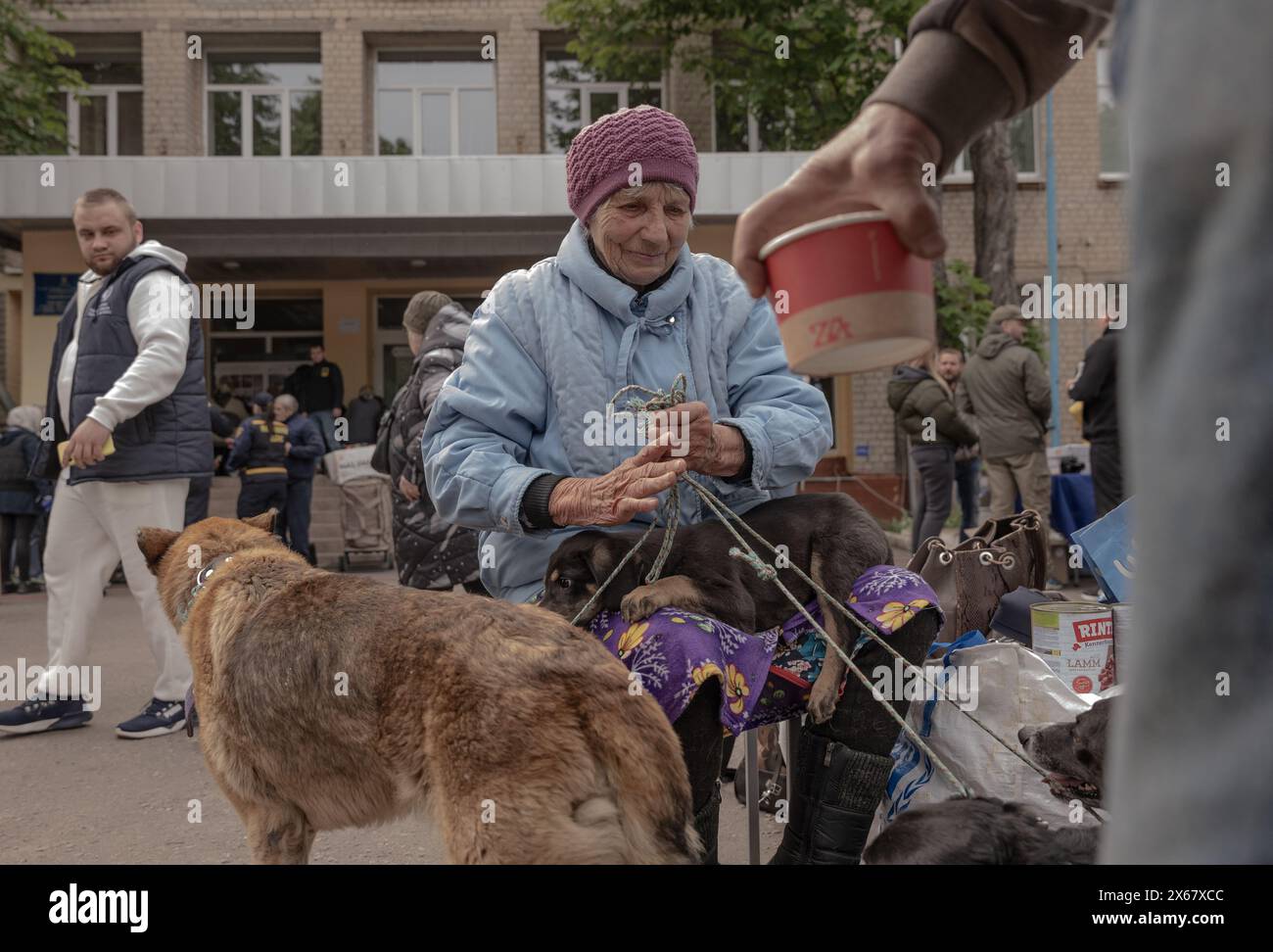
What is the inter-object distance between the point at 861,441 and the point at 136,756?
16.4 meters

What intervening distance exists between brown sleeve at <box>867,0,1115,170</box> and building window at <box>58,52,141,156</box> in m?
23.2

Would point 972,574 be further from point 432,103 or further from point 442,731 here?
point 432,103

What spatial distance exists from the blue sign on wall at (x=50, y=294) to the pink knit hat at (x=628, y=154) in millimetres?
17036

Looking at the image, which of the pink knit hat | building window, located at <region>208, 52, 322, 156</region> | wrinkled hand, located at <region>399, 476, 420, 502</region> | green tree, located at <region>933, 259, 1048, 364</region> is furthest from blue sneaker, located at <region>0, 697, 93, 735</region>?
building window, located at <region>208, 52, 322, 156</region>

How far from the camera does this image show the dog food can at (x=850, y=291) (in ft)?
4.15

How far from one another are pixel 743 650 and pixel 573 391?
2.55 feet

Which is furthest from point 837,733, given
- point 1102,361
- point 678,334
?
point 1102,361

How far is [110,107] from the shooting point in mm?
21250

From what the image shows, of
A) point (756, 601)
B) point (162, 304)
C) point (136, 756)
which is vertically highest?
point (162, 304)

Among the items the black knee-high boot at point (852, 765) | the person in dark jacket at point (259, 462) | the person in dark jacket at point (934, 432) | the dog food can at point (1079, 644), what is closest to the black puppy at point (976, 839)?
the black knee-high boot at point (852, 765)

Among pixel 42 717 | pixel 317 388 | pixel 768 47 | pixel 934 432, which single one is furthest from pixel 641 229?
pixel 317 388

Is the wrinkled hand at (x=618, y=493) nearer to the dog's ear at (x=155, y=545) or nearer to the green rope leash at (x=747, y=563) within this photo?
the green rope leash at (x=747, y=563)

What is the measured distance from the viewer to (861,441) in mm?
19859

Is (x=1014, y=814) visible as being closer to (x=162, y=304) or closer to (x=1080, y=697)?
(x=1080, y=697)
